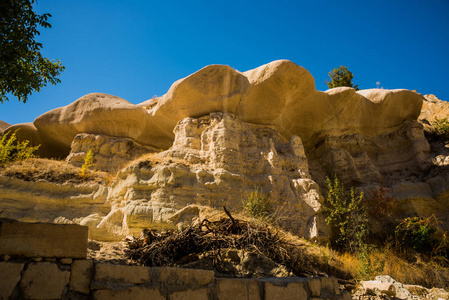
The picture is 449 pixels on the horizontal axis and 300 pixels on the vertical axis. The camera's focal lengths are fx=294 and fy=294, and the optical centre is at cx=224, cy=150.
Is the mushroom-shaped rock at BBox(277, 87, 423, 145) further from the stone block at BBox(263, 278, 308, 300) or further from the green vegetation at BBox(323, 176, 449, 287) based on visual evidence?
the stone block at BBox(263, 278, 308, 300)

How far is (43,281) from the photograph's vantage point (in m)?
2.28

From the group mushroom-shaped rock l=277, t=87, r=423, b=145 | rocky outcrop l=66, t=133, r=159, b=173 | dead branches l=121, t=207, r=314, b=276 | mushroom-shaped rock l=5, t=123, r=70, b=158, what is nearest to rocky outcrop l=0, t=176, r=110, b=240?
rocky outcrop l=66, t=133, r=159, b=173

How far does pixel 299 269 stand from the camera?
461cm

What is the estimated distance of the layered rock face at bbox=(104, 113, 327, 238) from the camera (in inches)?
297

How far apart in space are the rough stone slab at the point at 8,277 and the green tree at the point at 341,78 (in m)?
16.1

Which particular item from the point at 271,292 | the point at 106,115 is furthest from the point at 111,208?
the point at 271,292

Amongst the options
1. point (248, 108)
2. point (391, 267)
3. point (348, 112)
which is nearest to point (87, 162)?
point (248, 108)

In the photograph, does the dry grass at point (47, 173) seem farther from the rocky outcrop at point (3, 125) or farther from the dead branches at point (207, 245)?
the dead branches at point (207, 245)

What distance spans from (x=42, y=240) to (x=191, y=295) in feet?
4.64

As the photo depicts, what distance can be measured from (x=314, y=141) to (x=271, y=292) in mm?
10270

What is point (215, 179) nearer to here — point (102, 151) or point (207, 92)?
point (207, 92)

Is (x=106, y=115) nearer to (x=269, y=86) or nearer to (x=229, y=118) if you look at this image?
(x=229, y=118)

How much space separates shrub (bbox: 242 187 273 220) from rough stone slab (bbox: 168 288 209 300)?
450cm

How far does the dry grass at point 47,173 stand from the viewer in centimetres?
854
